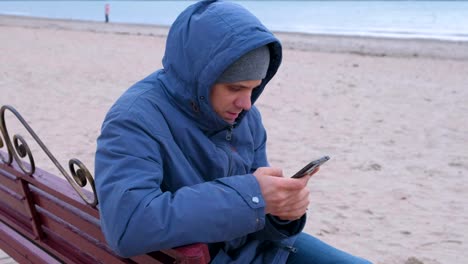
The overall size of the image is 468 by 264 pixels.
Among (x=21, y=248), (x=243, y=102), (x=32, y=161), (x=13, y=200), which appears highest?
(x=243, y=102)

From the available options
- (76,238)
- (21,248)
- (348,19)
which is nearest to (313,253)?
(76,238)

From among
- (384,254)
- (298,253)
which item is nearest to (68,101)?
(384,254)

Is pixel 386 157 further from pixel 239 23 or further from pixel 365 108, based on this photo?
pixel 239 23

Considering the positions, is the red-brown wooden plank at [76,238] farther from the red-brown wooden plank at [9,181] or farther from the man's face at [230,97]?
the man's face at [230,97]

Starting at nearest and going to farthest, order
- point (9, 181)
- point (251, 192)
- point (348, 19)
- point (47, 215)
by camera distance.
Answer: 1. point (251, 192)
2. point (47, 215)
3. point (9, 181)
4. point (348, 19)

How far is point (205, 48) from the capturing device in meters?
1.60

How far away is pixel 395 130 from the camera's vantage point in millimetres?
7082

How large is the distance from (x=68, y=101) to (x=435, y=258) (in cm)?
632

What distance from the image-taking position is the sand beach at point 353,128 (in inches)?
171

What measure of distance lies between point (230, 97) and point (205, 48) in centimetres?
20

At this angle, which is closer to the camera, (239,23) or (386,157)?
(239,23)

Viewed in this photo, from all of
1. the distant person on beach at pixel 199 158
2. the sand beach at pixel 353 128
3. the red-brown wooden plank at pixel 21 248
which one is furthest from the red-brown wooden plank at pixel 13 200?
the sand beach at pixel 353 128

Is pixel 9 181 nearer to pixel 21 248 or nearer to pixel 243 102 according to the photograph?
pixel 21 248

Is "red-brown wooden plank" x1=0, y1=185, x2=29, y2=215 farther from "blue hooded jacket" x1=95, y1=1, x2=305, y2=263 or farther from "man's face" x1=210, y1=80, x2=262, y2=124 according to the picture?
"man's face" x1=210, y1=80, x2=262, y2=124
